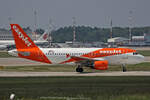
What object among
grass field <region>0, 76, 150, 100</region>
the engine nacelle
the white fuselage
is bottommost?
grass field <region>0, 76, 150, 100</region>

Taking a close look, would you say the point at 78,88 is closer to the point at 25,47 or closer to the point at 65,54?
the point at 65,54

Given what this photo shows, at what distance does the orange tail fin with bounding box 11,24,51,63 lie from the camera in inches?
1977

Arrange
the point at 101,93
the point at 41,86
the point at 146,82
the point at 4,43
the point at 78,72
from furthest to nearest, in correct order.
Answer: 1. the point at 4,43
2. the point at 78,72
3. the point at 146,82
4. the point at 41,86
5. the point at 101,93

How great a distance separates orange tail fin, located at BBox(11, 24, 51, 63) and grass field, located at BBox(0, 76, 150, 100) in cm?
1084

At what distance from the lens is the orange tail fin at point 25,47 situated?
50.2 m

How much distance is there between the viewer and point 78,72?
49.7 m

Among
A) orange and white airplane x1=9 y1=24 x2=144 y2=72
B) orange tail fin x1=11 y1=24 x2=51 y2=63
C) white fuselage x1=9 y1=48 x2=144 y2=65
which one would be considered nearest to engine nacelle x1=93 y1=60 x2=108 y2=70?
orange and white airplane x1=9 y1=24 x2=144 y2=72

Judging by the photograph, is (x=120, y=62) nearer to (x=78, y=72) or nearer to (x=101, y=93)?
(x=78, y=72)

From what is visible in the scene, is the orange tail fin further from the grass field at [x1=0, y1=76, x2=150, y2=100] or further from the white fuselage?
the grass field at [x1=0, y1=76, x2=150, y2=100]

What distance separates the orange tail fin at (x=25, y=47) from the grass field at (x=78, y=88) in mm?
10837

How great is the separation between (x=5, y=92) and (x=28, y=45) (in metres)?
20.3

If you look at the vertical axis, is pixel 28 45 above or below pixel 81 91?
above

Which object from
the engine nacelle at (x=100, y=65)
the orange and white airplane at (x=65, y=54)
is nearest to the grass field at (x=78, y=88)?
the engine nacelle at (x=100, y=65)

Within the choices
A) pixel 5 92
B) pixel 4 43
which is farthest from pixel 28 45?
pixel 4 43
